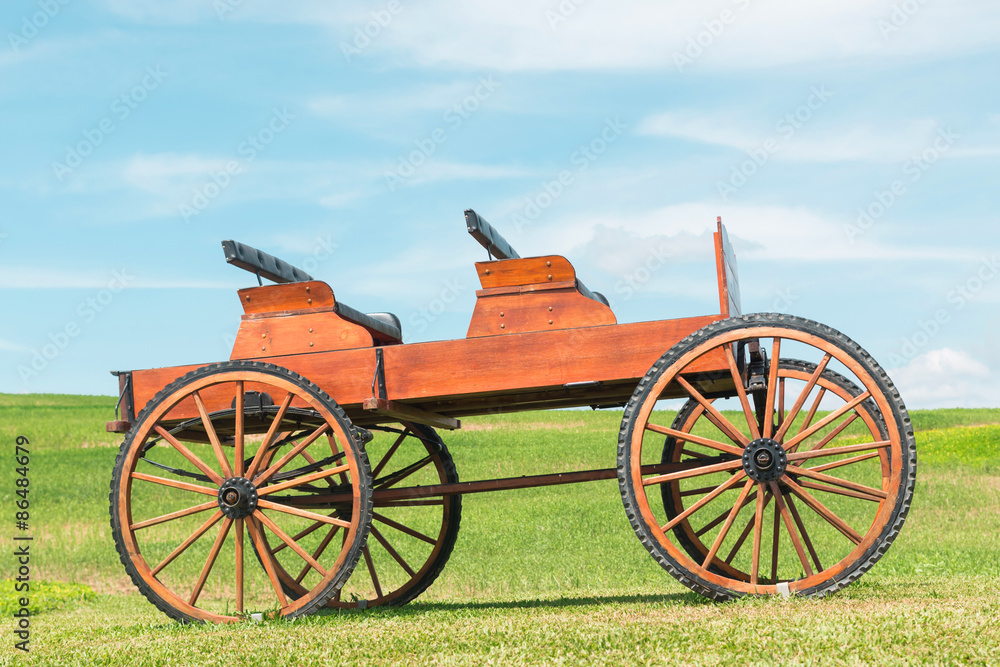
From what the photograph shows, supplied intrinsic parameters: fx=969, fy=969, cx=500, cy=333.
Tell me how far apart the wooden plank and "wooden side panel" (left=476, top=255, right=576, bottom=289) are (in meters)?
1.12

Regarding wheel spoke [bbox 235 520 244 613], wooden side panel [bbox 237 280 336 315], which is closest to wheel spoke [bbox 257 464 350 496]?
wheel spoke [bbox 235 520 244 613]

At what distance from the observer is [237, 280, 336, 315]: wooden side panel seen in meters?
7.40

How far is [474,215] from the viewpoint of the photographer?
6855 millimetres

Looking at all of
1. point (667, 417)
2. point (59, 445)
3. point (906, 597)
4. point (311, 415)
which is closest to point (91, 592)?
point (311, 415)

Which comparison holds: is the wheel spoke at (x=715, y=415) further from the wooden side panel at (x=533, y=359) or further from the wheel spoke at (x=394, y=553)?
the wheel spoke at (x=394, y=553)

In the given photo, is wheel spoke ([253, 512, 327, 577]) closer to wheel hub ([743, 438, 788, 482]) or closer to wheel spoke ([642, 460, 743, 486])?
wheel spoke ([642, 460, 743, 486])

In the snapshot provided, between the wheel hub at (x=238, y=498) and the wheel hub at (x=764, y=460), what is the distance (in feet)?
11.2

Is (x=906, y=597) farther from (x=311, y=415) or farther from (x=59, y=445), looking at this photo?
(x=59, y=445)

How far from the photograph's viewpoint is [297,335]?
7.41 m

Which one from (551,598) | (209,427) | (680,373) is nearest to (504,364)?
(680,373)

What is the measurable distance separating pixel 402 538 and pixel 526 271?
31.2 ft

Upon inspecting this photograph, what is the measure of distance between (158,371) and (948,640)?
5.76 meters

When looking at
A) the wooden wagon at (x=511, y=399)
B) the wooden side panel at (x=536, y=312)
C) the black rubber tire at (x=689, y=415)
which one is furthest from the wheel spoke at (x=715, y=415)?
the black rubber tire at (x=689, y=415)

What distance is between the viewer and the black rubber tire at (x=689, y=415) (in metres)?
7.41
